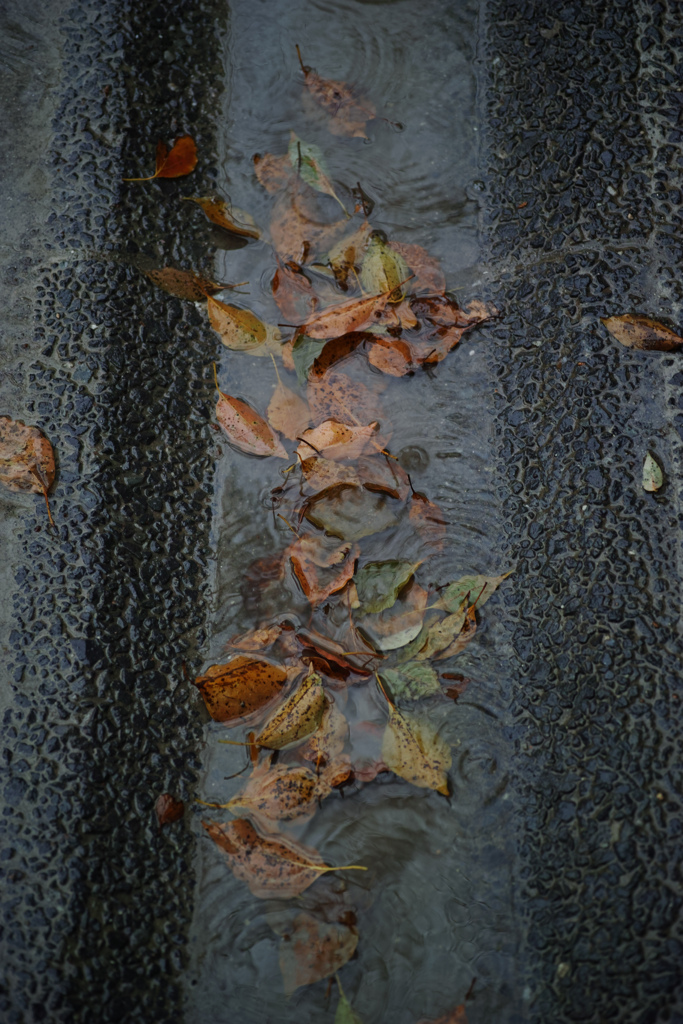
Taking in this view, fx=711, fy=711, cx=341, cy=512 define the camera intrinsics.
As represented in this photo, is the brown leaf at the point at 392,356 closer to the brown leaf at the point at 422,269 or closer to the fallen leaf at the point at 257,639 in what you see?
the brown leaf at the point at 422,269

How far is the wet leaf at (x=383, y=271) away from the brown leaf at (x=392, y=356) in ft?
0.36

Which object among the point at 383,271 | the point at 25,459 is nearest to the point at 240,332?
the point at 383,271

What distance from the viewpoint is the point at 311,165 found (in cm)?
190

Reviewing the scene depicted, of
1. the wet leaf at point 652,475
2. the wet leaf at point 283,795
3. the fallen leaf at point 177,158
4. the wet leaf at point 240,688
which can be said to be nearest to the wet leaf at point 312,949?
the wet leaf at point 283,795

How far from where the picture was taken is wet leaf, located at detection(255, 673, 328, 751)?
5.02 ft

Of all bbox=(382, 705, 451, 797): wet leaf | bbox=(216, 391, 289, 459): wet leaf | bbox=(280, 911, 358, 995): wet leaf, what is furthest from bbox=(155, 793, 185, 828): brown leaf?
bbox=(216, 391, 289, 459): wet leaf

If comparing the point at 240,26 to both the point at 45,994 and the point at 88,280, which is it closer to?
the point at 88,280

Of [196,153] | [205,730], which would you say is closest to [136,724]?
[205,730]

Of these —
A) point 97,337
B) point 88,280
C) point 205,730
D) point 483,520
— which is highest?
point 88,280

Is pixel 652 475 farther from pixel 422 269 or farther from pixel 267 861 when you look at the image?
pixel 267 861

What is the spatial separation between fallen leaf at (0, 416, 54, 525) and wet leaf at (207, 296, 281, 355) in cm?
52

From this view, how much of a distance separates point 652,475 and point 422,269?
0.76 metres

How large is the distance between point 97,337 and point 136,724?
2.87 ft

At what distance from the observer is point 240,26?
201 cm
